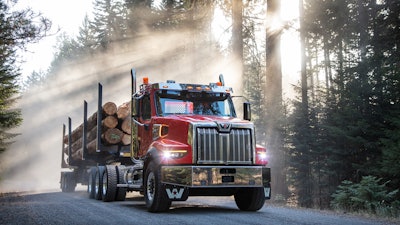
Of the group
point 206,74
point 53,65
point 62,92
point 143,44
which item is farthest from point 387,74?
point 53,65

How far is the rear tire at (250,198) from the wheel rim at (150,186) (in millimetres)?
2147

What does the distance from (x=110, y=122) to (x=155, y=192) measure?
5701 mm

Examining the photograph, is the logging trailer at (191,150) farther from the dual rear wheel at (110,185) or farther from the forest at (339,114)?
the forest at (339,114)

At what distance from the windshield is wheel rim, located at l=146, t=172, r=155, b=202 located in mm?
1596

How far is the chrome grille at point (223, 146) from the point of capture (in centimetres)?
930

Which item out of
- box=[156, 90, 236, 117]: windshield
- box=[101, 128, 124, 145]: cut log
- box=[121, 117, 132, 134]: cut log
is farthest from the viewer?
box=[121, 117, 132, 134]: cut log

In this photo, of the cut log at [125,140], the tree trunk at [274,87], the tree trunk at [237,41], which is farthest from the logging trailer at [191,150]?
the tree trunk at [237,41]

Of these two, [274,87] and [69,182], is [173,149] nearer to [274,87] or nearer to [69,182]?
[274,87]

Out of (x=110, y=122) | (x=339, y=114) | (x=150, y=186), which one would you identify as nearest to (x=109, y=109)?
(x=110, y=122)

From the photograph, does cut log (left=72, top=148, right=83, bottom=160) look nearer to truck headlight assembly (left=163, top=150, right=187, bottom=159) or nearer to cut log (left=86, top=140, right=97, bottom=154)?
cut log (left=86, top=140, right=97, bottom=154)

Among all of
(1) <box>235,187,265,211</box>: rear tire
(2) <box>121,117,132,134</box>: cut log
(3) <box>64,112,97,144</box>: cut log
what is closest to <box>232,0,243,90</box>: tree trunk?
(3) <box>64,112,97,144</box>: cut log

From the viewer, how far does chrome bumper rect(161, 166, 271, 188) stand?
902cm

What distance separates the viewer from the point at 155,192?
378 inches

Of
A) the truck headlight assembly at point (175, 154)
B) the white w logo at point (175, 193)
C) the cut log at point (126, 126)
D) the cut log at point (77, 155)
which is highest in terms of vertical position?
the cut log at point (126, 126)
